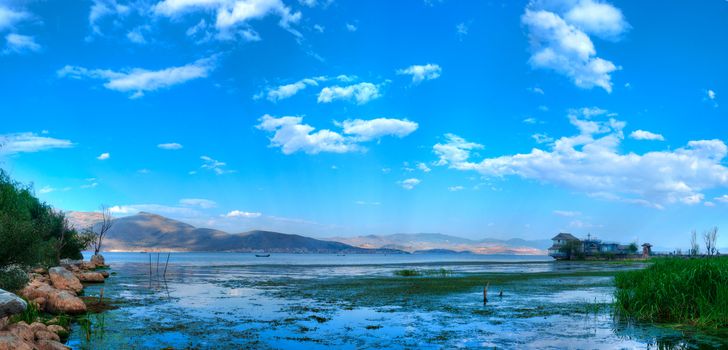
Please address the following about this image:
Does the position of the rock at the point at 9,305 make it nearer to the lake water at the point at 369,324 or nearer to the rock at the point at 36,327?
the rock at the point at 36,327

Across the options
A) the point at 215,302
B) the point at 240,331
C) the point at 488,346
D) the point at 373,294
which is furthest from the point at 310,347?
the point at 373,294

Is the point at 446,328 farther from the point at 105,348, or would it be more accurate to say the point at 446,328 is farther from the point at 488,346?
the point at 105,348

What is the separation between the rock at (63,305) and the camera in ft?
81.1

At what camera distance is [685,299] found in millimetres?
22953

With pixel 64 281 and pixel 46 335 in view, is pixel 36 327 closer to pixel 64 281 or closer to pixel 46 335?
pixel 46 335

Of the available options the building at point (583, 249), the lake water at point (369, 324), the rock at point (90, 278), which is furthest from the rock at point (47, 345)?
the building at point (583, 249)

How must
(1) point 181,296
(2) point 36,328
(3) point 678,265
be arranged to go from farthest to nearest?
(1) point 181,296, (3) point 678,265, (2) point 36,328

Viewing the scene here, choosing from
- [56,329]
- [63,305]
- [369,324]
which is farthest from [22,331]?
[369,324]

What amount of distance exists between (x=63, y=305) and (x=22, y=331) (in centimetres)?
1065

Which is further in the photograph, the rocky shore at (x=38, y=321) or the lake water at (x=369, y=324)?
the lake water at (x=369, y=324)

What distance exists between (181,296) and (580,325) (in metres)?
26.4

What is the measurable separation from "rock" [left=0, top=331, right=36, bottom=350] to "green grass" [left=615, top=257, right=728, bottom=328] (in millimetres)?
23734

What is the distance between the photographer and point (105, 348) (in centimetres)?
1783

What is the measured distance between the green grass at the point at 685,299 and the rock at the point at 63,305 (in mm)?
26411
